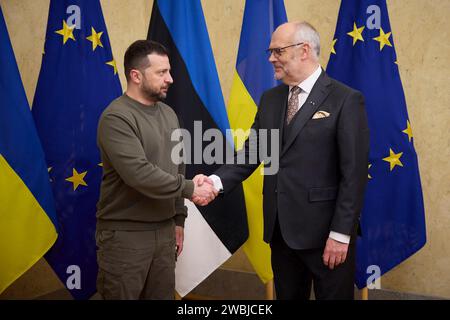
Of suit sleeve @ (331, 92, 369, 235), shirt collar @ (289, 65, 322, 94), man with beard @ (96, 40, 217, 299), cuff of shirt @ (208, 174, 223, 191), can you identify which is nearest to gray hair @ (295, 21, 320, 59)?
shirt collar @ (289, 65, 322, 94)

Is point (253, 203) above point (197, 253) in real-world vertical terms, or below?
above

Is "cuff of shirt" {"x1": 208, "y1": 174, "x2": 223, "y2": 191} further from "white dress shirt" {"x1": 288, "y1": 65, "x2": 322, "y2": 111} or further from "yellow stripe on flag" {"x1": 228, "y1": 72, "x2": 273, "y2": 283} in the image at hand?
"white dress shirt" {"x1": 288, "y1": 65, "x2": 322, "y2": 111}

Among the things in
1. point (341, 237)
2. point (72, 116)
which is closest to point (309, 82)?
point (341, 237)

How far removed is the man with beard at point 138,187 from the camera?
6.18 feet

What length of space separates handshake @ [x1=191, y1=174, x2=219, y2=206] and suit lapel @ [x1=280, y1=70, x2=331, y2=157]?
0.54m

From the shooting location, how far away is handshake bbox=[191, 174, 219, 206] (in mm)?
2180

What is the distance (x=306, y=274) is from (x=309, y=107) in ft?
2.72

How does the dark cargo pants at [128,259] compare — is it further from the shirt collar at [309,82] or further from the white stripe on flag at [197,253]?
the shirt collar at [309,82]

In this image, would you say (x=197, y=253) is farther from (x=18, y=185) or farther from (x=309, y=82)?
(x=309, y=82)

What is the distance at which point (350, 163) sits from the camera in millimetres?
1753

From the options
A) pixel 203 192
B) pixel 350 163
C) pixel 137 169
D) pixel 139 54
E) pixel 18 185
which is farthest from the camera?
pixel 18 185
